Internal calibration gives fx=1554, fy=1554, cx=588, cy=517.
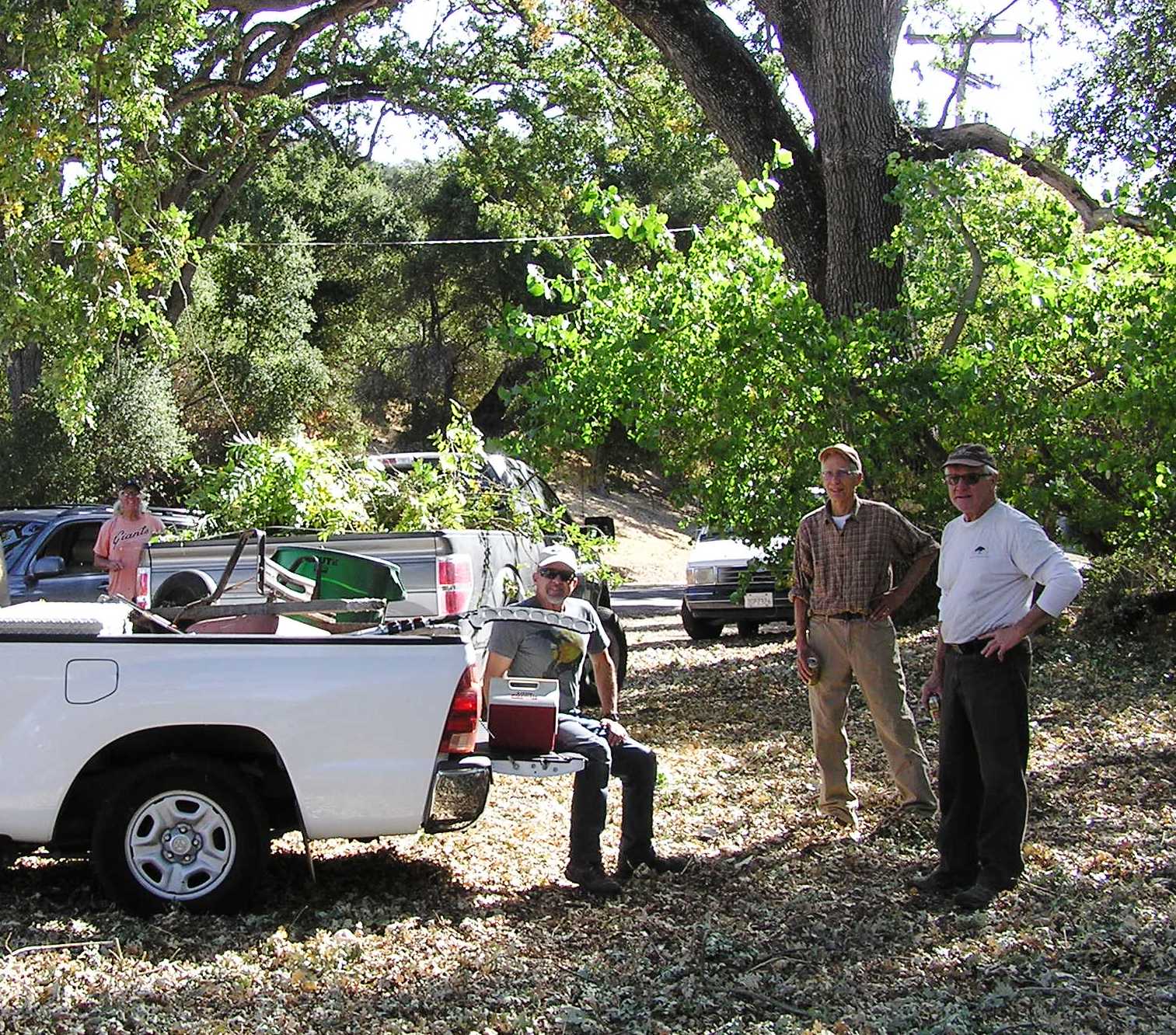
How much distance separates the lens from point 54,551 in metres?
15.2

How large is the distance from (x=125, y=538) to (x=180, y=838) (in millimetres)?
6493

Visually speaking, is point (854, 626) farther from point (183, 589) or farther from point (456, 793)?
point (183, 589)

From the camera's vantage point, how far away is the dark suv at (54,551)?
48.1 ft

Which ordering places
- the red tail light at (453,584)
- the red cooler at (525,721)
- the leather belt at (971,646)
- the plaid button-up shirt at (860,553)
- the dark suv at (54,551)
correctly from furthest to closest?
the dark suv at (54,551) → the red tail light at (453,584) → the plaid button-up shirt at (860,553) → the red cooler at (525,721) → the leather belt at (971,646)

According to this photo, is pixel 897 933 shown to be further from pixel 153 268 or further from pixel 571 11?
pixel 571 11

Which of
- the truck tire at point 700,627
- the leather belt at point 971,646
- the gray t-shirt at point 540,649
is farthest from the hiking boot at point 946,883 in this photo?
the truck tire at point 700,627

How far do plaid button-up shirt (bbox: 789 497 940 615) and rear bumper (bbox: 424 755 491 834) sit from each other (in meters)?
2.41

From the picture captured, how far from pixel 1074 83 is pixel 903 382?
10086 mm

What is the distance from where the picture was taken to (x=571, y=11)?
2266cm

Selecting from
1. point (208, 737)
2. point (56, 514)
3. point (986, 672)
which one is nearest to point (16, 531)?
point (56, 514)

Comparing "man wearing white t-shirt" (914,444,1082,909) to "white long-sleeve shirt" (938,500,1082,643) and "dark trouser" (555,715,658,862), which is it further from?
"dark trouser" (555,715,658,862)

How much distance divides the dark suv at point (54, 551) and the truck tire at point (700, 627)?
226 inches

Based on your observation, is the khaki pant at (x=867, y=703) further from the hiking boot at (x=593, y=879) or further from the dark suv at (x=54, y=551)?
the dark suv at (x=54, y=551)

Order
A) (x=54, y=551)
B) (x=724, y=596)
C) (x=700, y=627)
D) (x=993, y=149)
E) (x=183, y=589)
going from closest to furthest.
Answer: (x=183, y=589), (x=993, y=149), (x=54, y=551), (x=724, y=596), (x=700, y=627)
